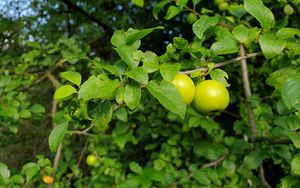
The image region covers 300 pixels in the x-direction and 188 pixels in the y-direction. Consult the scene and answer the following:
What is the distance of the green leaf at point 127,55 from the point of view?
944mm

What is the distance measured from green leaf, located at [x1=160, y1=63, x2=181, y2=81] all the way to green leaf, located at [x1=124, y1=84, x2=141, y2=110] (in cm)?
7

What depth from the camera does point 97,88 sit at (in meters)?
0.88

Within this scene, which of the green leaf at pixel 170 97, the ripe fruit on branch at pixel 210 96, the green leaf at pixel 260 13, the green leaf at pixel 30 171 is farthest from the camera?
the green leaf at pixel 30 171

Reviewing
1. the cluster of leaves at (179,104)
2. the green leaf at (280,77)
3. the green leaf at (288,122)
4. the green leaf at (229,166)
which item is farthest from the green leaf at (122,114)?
the green leaf at (280,77)

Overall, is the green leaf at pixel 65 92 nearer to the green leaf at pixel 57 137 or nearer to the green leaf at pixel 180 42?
the green leaf at pixel 57 137

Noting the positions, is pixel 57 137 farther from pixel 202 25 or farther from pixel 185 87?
pixel 202 25

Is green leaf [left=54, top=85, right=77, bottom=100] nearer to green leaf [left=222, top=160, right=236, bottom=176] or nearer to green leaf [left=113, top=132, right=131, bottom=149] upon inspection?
green leaf [left=222, top=160, right=236, bottom=176]

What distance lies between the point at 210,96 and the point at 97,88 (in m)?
0.28

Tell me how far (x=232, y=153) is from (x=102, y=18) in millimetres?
2194

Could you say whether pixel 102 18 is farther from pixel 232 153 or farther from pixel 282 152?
pixel 282 152

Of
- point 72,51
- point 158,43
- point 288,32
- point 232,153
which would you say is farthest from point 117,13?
point 288,32

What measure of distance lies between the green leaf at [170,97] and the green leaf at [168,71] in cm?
2

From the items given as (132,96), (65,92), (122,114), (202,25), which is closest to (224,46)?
(202,25)

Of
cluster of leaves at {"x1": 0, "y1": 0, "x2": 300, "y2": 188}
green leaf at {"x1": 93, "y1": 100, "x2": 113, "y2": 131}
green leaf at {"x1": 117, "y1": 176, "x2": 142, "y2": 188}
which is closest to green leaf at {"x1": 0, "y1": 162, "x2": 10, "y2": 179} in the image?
cluster of leaves at {"x1": 0, "y1": 0, "x2": 300, "y2": 188}
